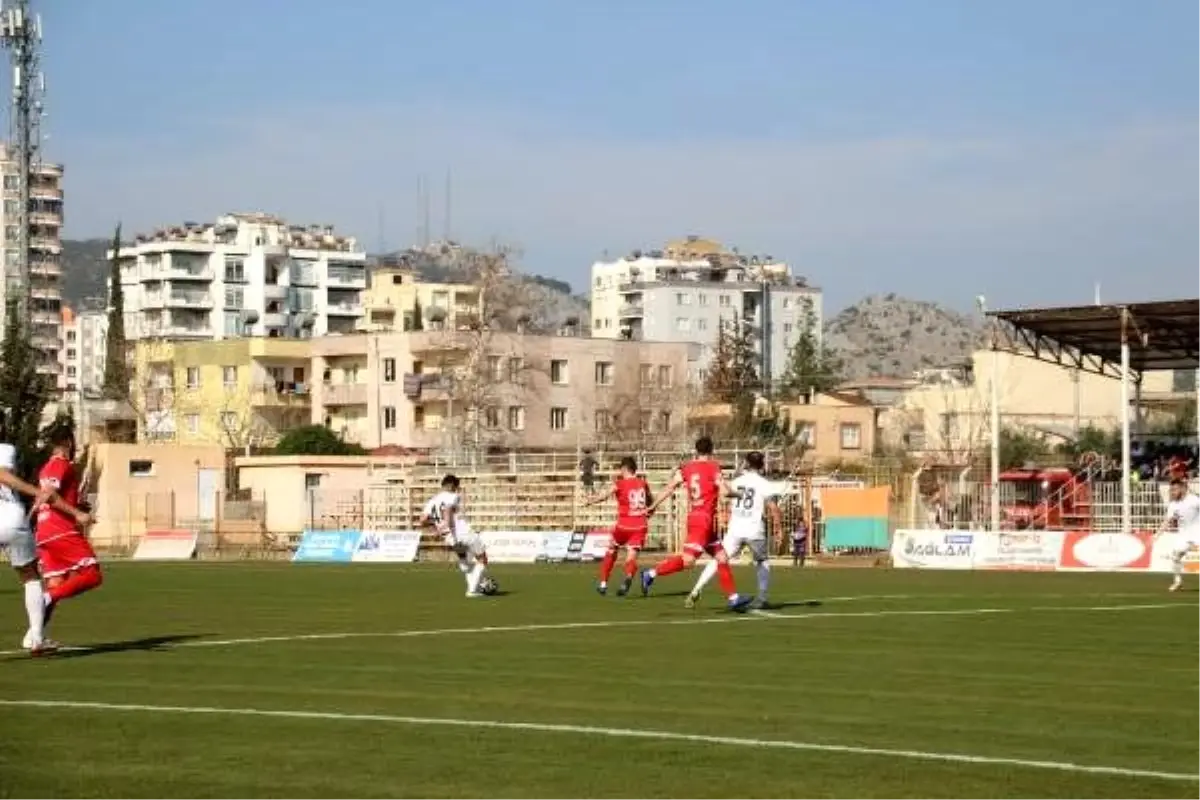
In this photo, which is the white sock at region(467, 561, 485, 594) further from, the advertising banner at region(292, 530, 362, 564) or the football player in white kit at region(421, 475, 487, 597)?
the advertising banner at region(292, 530, 362, 564)

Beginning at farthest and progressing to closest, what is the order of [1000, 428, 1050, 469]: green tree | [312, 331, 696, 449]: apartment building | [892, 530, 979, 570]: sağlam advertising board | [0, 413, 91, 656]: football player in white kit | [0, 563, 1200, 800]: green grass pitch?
[312, 331, 696, 449]: apartment building → [1000, 428, 1050, 469]: green tree → [892, 530, 979, 570]: sağlam advertising board → [0, 413, 91, 656]: football player in white kit → [0, 563, 1200, 800]: green grass pitch

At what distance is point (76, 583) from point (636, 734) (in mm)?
8952

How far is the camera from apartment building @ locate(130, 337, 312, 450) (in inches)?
5027

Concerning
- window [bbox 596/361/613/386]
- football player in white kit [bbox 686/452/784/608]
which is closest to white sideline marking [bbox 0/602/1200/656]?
football player in white kit [bbox 686/452/784/608]

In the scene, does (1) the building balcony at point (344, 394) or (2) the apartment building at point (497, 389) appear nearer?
(2) the apartment building at point (497, 389)

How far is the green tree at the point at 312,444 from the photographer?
332ft

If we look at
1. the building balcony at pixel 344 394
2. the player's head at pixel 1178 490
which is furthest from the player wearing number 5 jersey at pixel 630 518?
the building balcony at pixel 344 394

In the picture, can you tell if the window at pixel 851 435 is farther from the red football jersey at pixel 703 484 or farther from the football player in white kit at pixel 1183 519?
the red football jersey at pixel 703 484

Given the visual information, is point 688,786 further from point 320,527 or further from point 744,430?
point 744,430

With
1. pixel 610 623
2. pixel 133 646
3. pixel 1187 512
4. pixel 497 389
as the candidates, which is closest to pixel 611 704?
pixel 133 646

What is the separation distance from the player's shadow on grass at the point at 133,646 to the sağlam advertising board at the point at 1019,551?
28.0 metres

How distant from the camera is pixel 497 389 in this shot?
114188 millimetres

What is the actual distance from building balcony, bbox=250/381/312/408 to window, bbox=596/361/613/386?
20.2 meters

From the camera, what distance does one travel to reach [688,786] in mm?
11430
